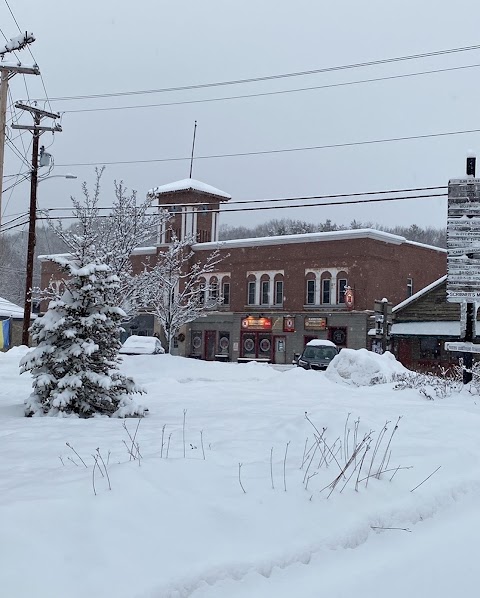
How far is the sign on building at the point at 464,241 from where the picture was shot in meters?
16.9

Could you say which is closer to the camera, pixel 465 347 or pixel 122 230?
pixel 465 347

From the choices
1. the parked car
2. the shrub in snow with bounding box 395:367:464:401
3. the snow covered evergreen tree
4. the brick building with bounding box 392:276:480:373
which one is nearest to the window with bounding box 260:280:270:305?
the brick building with bounding box 392:276:480:373

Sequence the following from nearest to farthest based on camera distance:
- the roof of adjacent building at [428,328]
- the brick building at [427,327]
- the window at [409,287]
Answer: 1. the roof of adjacent building at [428,328]
2. the brick building at [427,327]
3. the window at [409,287]

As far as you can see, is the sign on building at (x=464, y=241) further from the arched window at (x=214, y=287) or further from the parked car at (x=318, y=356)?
the arched window at (x=214, y=287)

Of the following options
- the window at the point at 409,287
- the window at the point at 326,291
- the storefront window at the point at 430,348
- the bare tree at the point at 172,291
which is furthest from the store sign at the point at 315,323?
the storefront window at the point at 430,348

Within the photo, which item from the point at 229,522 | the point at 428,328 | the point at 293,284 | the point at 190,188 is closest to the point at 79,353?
the point at 229,522

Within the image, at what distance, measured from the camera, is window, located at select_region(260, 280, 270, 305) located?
50938mm

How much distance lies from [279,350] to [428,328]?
13756 mm

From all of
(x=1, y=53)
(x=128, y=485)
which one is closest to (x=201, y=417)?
(x=128, y=485)

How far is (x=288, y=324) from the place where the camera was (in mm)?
49031

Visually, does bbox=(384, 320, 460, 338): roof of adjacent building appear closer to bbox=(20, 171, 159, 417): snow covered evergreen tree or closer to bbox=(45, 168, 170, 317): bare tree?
bbox=(45, 168, 170, 317): bare tree

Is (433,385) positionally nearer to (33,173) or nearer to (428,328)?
(33,173)

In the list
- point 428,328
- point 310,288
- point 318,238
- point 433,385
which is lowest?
point 433,385

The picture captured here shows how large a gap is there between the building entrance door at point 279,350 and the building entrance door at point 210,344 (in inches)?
213
